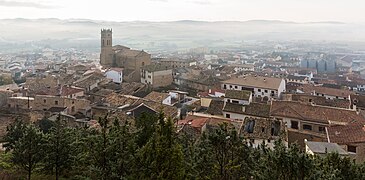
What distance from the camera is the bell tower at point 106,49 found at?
56312 mm

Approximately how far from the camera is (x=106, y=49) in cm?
5750

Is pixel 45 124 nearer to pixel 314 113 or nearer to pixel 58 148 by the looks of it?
pixel 58 148

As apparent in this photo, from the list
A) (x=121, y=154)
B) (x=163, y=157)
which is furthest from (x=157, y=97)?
(x=163, y=157)

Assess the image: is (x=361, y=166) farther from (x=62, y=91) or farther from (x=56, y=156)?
(x=62, y=91)

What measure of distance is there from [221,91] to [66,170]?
24.9 m

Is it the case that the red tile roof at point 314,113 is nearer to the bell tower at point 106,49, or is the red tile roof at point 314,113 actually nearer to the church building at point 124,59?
the church building at point 124,59

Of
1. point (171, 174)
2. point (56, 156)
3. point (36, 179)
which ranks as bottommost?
point (36, 179)

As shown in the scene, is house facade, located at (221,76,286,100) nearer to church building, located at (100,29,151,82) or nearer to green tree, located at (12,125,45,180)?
church building, located at (100,29,151,82)

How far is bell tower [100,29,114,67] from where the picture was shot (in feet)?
185

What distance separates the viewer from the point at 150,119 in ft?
46.1

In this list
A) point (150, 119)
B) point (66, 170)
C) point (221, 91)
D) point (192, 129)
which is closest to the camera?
point (150, 119)

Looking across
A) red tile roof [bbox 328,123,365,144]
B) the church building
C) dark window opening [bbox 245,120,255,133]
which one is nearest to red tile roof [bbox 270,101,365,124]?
red tile roof [bbox 328,123,365,144]

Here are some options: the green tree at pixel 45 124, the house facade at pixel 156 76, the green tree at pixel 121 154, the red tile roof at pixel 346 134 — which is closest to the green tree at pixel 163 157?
the green tree at pixel 121 154

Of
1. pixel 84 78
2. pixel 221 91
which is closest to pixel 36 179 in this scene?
pixel 221 91
